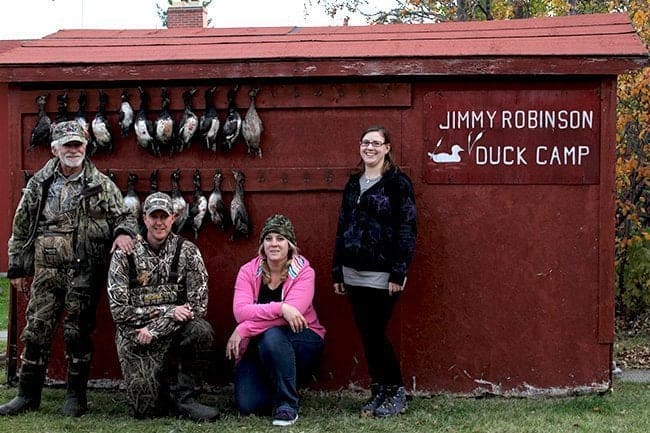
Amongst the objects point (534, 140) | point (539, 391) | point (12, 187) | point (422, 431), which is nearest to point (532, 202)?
point (534, 140)

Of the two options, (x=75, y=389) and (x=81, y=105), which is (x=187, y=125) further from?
(x=75, y=389)

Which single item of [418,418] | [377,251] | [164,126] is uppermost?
[164,126]

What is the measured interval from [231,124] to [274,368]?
67.0 inches

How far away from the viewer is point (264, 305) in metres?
5.41

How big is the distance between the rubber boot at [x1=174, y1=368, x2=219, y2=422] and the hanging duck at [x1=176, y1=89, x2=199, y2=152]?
5.21 feet

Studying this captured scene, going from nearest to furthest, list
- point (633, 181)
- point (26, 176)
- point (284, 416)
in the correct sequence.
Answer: point (284, 416), point (26, 176), point (633, 181)

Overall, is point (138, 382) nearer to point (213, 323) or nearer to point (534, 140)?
point (213, 323)

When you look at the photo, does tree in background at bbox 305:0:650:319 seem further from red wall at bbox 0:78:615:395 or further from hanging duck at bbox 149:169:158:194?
hanging duck at bbox 149:169:158:194

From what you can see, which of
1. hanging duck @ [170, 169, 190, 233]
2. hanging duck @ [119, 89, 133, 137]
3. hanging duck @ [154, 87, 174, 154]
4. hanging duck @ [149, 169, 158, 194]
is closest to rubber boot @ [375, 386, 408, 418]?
hanging duck @ [170, 169, 190, 233]

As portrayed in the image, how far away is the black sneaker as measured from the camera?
520cm

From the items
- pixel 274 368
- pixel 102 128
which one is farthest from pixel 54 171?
→ pixel 274 368

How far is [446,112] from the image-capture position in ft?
19.2

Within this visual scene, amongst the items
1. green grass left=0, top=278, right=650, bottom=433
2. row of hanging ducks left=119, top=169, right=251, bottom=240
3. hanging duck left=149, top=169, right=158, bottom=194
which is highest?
hanging duck left=149, top=169, right=158, bottom=194

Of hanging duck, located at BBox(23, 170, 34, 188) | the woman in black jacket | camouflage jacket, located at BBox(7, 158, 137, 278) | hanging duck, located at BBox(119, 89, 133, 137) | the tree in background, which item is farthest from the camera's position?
the tree in background
